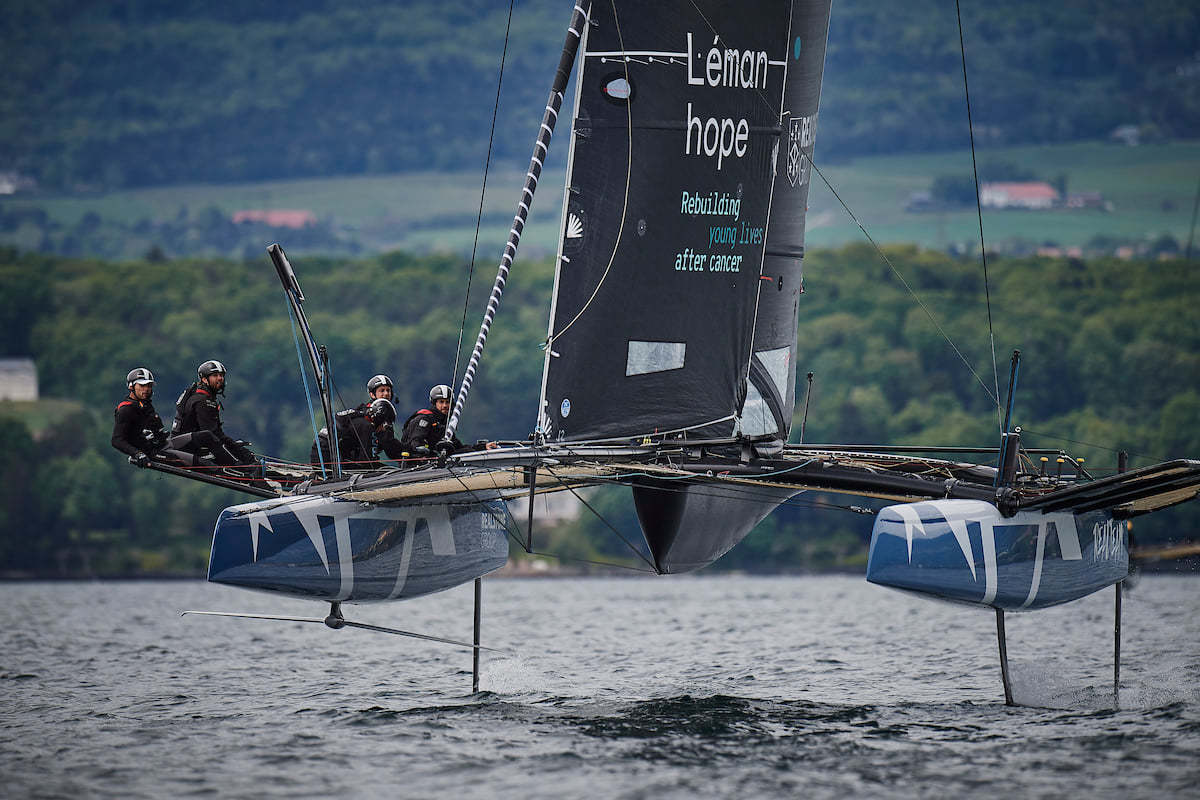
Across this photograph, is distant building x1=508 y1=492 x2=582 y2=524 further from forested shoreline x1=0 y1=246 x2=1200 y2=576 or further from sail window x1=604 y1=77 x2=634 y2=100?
sail window x1=604 y1=77 x2=634 y2=100

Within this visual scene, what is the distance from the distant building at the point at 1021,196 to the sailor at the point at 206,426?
137040 millimetres

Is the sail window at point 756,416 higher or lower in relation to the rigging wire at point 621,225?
lower

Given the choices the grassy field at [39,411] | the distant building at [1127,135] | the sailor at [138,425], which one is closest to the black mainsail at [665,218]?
the sailor at [138,425]

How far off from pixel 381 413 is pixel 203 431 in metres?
1.91

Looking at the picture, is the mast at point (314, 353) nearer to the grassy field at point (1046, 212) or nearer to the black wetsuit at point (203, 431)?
the black wetsuit at point (203, 431)

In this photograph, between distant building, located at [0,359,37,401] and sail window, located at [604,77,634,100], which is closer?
sail window, located at [604,77,634,100]

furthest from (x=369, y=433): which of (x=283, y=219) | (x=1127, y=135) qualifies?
(x=283, y=219)

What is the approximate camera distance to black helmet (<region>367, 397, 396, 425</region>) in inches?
749

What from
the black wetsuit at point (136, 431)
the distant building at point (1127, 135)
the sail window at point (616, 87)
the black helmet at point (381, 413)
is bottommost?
the black wetsuit at point (136, 431)

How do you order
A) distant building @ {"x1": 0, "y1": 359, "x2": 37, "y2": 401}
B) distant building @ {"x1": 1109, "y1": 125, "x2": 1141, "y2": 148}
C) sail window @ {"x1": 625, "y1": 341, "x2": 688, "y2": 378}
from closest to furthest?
1. sail window @ {"x1": 625, "y1": 341, "x2": 688, "y2": 378}
2. distant building @ {"x1": 0, "y1": 359, "x2": 37, "y2": 401}
3. distant building @ {"x1": 1109, "y1": 125, "x2": 1141, "y2": 148}

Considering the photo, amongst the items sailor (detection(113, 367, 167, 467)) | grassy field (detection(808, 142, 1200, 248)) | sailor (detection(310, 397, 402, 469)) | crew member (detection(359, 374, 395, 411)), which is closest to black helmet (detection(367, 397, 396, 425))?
sailor (detection(310, 397, 402, 469))

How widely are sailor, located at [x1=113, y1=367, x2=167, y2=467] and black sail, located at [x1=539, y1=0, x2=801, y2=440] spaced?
420cm

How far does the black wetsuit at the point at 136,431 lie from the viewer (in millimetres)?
18141

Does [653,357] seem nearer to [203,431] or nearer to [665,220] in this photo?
[665,220]
